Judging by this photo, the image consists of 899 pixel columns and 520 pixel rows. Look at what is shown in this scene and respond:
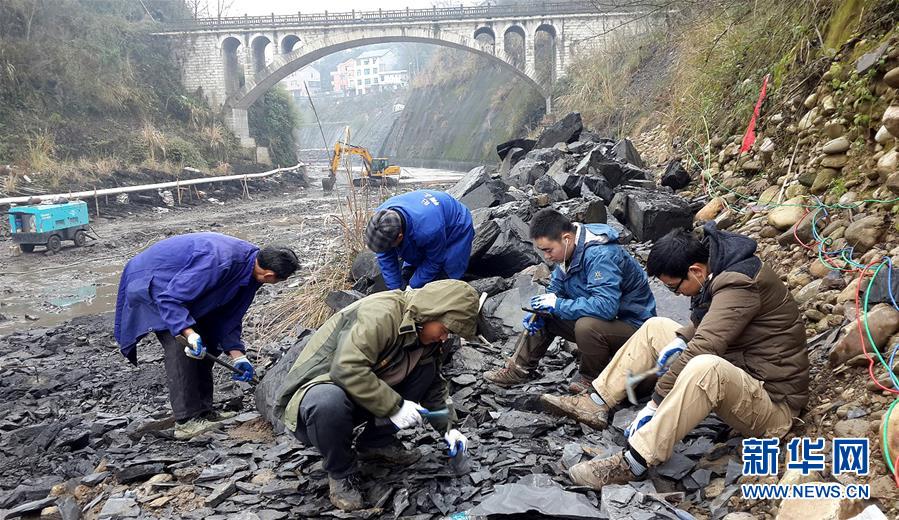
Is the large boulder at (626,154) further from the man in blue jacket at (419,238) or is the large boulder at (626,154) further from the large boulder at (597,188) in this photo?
the man in blue jacket at (419,238)

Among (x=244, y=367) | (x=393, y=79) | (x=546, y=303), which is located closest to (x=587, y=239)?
(x=546, y=303)

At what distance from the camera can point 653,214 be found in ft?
20.0

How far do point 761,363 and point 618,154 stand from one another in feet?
20.5

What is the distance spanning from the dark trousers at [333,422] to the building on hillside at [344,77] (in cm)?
8900

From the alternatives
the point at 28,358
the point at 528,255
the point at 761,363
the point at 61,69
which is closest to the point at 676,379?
the point at 761,363

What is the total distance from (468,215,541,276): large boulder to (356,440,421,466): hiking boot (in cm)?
267

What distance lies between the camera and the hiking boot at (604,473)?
2814 mm

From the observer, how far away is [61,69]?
2253 cm

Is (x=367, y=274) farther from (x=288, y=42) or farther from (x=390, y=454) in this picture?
(x=288, y=42)

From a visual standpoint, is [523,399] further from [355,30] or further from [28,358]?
[355,30]

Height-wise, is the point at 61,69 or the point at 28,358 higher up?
the point at 61,69

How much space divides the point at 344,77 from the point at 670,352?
302 ft

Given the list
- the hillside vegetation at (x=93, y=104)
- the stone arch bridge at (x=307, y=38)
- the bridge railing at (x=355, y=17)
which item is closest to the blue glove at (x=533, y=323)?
Result: the hillside vegetation at (x=93, y=104)

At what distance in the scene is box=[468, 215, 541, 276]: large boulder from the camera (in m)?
5.71
